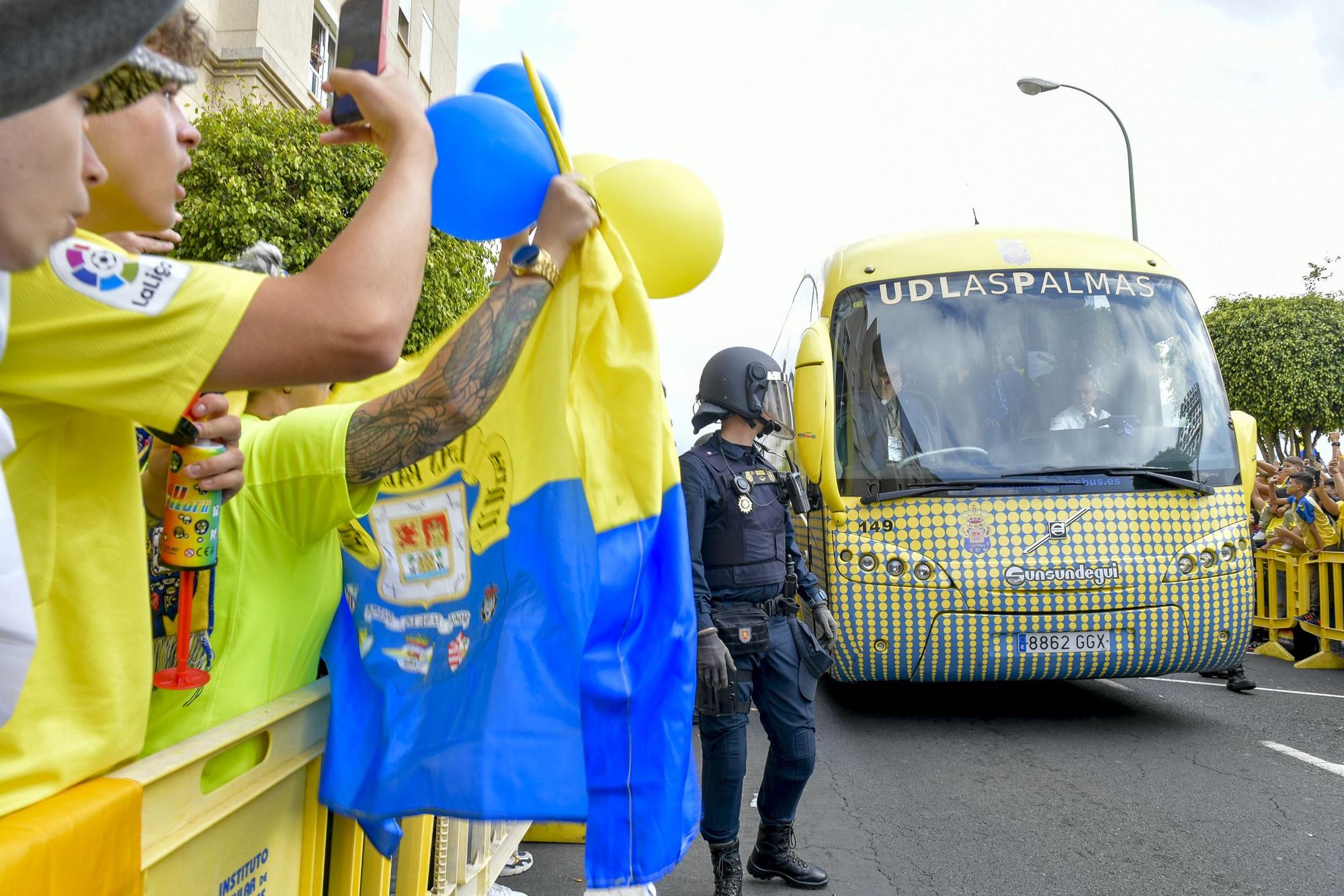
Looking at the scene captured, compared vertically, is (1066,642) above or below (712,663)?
below

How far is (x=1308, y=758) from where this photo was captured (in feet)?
19.6

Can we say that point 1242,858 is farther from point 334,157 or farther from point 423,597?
point 334,157

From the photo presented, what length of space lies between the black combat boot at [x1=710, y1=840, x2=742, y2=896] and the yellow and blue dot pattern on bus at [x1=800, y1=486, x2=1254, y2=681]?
2.59 metres

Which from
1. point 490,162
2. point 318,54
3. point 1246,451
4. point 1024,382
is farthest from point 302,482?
point 318,54

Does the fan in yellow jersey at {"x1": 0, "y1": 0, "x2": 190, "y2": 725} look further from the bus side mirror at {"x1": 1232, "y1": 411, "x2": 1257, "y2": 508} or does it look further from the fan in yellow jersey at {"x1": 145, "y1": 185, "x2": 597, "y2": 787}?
the bus side mirror at {"x1": 1232, "y1": 411, "x2": 1257, "y2": 508}

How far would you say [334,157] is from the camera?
534 inches

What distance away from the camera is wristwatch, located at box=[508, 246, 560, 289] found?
1.90 metres

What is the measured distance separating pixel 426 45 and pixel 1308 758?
27.2 m

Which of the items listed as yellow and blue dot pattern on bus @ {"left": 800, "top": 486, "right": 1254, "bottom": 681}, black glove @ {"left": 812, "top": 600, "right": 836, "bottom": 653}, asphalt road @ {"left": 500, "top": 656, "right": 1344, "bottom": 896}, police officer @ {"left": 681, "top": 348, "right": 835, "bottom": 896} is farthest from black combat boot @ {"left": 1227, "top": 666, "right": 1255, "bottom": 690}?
police officer @ {"left": 681, "top": 348, "right": 835, "bottom": 896}

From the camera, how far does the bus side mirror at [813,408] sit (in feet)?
20.0

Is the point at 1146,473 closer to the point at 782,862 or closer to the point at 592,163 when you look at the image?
the point at 782,862

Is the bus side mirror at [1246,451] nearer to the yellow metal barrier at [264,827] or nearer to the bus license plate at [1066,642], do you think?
the bus license plate at [1066,642]

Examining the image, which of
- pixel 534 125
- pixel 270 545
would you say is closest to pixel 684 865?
pixel 270 545

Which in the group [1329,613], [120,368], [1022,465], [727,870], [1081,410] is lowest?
[727,870]
